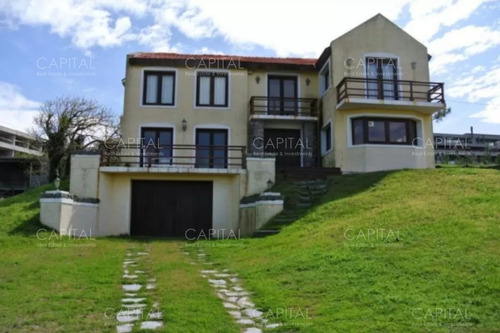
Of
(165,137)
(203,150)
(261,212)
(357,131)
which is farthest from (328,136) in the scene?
(261,212)

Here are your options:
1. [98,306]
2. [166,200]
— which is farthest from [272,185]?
[98,306]

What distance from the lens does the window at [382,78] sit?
73.4 ft

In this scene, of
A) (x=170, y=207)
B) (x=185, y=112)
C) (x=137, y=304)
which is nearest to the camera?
(x=137, y=304)

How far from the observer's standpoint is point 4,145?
6506 centimetres

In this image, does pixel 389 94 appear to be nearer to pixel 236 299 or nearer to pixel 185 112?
pixel 185 112

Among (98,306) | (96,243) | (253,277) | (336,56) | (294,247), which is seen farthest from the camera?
(336,56)

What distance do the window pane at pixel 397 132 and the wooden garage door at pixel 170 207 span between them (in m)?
Answer: 8.54

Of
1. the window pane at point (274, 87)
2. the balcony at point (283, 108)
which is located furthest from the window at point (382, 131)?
the window pane at point (274, 87)

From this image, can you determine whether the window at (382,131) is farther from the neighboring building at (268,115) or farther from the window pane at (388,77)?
the window pane at (388,77)

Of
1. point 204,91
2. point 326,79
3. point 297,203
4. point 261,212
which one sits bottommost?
point 261,212

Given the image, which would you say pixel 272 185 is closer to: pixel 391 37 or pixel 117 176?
pixel 117 176

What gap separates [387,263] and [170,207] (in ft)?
40.5

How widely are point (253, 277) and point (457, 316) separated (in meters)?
4.09

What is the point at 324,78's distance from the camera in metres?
24.0
